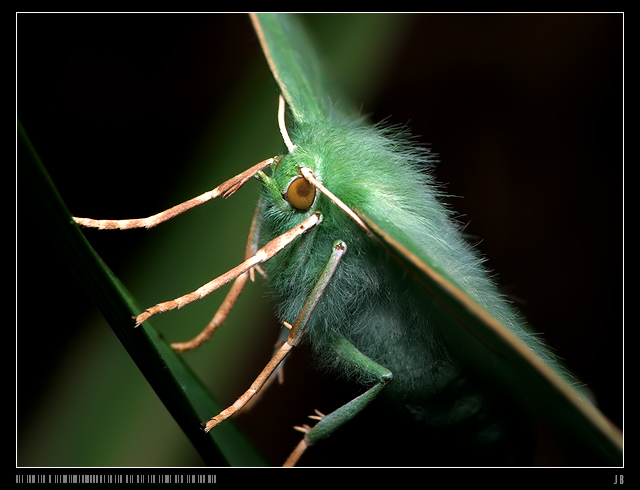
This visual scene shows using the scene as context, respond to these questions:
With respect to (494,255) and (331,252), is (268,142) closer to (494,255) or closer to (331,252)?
(331,252)

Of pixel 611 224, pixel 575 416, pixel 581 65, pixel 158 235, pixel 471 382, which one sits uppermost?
pixel 158 235

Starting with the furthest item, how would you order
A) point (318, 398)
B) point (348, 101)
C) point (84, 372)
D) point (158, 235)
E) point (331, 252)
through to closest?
point (318, 398)
point (348, 101)
point (158, 235)
point (84, 372)
point (331, 252)

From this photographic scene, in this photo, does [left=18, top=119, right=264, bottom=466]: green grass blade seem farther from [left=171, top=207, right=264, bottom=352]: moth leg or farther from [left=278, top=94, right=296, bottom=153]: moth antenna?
[left=278, top=94, right=296, bottom=153]: moth antenna

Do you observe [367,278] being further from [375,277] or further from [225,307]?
[225,307]

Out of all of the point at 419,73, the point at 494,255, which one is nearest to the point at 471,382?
the point at 494,255

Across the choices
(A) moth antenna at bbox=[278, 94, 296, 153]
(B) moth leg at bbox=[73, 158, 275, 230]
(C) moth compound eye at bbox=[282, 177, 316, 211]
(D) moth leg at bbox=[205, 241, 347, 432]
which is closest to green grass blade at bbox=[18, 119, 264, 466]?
(D) moth leg at bbox=[205, 241, 347, 432]

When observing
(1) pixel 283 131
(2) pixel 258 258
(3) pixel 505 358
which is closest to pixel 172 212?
(2) pixel 258 258

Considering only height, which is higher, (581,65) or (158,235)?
(158,235)
